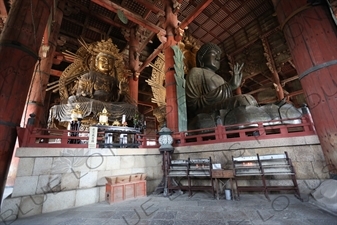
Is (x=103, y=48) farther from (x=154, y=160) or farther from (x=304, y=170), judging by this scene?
(x=304, y=170)

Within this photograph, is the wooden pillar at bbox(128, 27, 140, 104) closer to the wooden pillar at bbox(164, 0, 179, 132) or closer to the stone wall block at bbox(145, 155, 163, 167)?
the wooden pillar at bbox(164, 0, 179, 132)

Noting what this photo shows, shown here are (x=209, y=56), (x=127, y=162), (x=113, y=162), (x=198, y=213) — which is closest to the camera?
(x=198, y=213)

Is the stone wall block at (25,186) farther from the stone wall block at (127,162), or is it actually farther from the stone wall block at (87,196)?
the stone wall block at (127,162)

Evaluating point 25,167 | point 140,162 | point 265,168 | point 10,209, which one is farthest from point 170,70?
point 10,209

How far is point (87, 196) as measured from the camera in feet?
9.63

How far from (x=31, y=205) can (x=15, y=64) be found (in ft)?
7.09

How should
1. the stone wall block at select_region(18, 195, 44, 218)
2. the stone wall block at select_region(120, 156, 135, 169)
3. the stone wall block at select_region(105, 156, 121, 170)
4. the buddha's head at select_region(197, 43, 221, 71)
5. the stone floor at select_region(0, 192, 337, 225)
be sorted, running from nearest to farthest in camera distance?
the stone floor at select_region(0, 192, 337, 225) < the stone wall block at select_region(18, 195, 44, 218) < the stone wall block at select_region(105, 156, 121, 170) < the stone wall block at select_region(120, 156, 135, 169) < the buddha's head at select_region(197, 43, 221, 71)

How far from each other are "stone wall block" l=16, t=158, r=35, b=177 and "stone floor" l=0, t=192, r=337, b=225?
2.14 feet

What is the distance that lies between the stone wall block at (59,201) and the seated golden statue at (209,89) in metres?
4.17

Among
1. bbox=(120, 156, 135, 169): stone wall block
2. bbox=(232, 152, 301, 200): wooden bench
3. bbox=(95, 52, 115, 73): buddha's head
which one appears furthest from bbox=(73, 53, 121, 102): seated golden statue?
bbox=(232, 152, 301, 200): wooden bench

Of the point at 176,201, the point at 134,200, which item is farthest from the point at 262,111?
the point at 134,200

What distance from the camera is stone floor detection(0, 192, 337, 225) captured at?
1908mm

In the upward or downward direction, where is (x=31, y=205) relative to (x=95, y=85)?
downward

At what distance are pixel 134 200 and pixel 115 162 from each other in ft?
2.94
